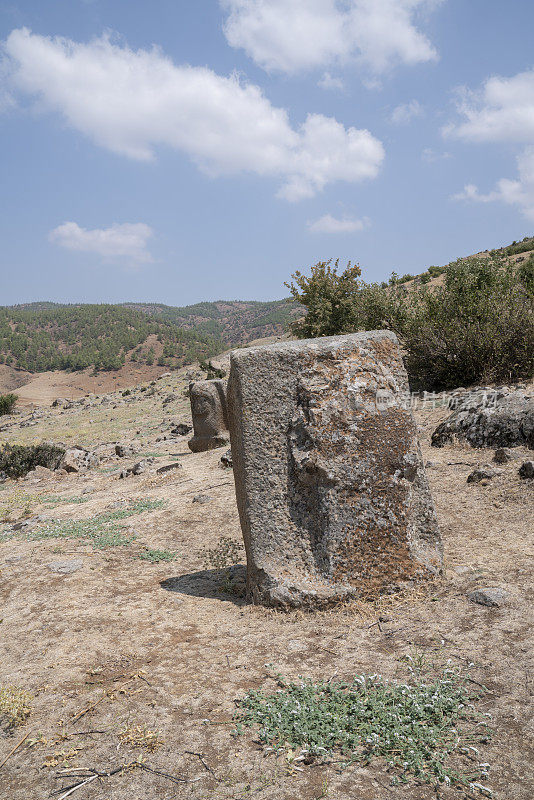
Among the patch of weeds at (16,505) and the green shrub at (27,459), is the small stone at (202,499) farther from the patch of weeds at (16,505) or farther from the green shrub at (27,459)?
the green shrub at (27,459)

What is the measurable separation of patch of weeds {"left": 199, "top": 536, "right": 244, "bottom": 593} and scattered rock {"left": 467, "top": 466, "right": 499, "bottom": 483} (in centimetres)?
305

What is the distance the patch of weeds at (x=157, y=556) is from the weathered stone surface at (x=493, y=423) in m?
4.86

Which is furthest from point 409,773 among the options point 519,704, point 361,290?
point 361,290

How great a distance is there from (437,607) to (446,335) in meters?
10.1

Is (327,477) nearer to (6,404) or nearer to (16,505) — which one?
(16,505)

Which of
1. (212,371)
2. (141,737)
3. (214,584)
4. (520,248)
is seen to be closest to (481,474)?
(214,584)

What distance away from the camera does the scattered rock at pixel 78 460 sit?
44.6ft

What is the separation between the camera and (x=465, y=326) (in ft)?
41.7

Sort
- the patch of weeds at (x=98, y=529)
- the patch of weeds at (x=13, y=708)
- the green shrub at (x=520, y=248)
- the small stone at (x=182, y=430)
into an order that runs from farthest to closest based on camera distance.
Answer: the green shrub at (x=520, y=248)
the small stone at (x=182, y=430)
the patch of weeds at (x=98, y=529)
the patch of weeds at (x=13, y=708)

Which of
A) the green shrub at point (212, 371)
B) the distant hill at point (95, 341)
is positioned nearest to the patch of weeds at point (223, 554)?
the green shrub at point (212, 371)

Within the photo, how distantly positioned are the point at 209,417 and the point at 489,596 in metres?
10.2

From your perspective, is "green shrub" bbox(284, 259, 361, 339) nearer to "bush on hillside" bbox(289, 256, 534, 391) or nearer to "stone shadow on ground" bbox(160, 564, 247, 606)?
"bush on hillside" bbox(289, 256, 534, 391)

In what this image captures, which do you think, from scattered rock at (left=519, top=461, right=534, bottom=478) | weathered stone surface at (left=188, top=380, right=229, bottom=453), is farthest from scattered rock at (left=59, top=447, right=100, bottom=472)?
scattered rock at (left=519, top=461, right=534, bottom=478)

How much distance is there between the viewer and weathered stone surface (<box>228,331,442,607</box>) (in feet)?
13.1
